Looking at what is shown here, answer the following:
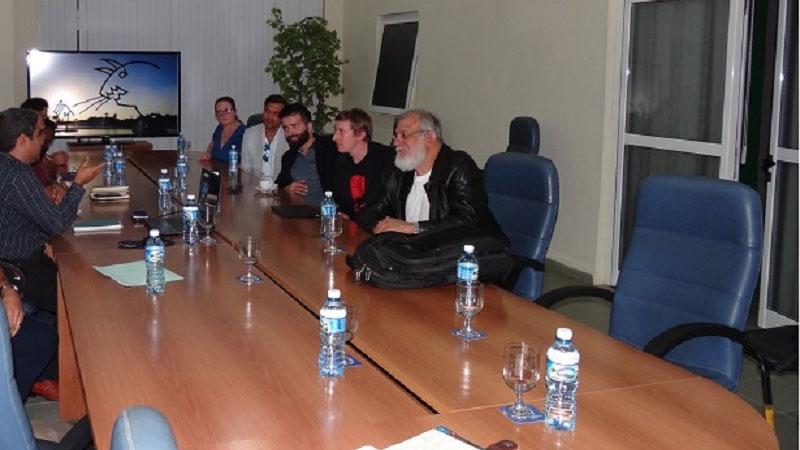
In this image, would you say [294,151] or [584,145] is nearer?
[294,151]

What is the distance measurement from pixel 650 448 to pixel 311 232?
2.41m

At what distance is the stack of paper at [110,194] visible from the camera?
488 centimetres

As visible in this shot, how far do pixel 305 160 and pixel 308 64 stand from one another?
437cm

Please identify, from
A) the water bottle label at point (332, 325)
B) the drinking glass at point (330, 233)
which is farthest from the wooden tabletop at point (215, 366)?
the drinking glass at point (330, 233)

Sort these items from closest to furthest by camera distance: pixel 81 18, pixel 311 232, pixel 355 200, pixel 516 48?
pixel 311 232 → pixel 355 200 → pixel 516 48 → pixel 81 18

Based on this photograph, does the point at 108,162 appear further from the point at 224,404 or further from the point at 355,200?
the point at 224,404

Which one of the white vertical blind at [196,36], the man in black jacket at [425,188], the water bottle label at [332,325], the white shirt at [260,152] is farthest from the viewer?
the white vertical blind at [196,36]

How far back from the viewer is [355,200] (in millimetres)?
4969

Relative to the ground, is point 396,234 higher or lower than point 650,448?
higher

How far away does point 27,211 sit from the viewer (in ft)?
12.4

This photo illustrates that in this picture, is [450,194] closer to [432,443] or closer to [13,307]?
[13,307]

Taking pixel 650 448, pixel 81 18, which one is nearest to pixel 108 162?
pixel 81 18

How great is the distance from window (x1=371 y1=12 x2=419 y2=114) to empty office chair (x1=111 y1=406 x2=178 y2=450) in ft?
25.2

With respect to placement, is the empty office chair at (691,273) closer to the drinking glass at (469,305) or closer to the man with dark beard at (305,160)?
the drinking glass at (469,305)
